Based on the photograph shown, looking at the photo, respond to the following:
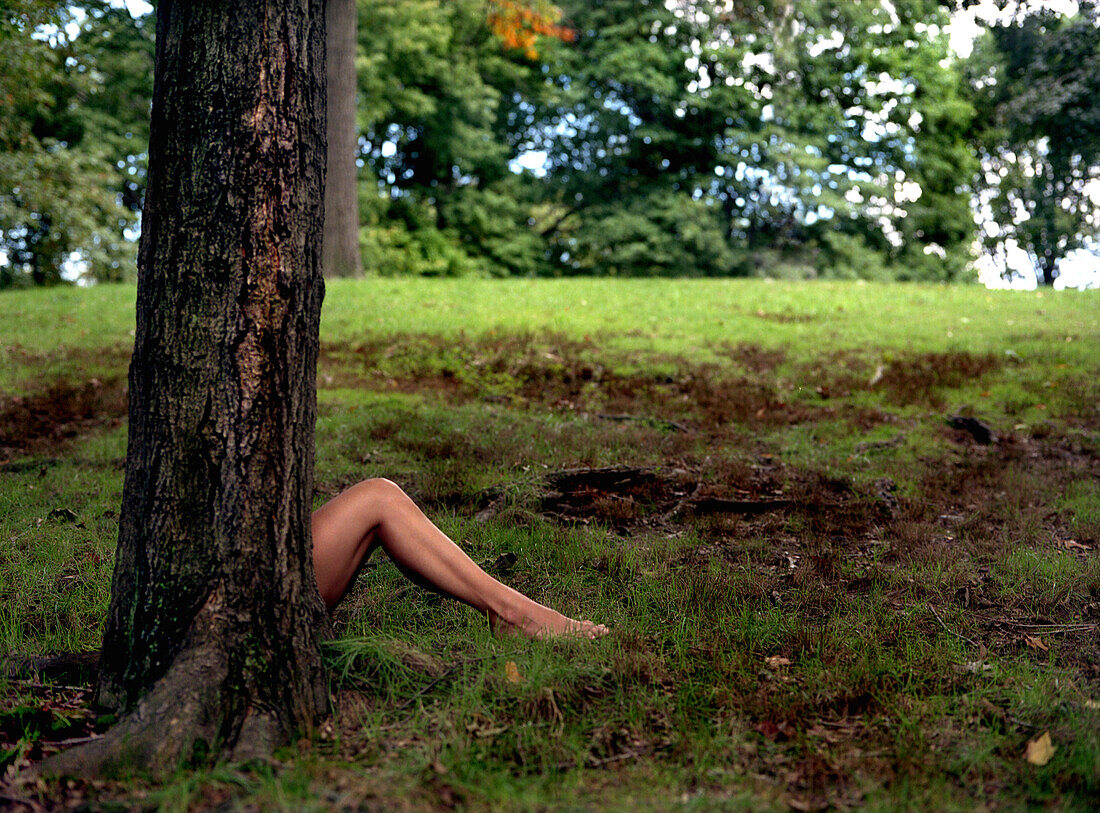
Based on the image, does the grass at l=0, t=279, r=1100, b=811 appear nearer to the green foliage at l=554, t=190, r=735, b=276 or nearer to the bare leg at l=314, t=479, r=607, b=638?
the bare leg at l=314, t=479, r=607, b=638

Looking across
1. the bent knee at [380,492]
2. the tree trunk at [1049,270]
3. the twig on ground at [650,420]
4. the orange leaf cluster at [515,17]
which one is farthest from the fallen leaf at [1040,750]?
the tree trunk at [1049,270]

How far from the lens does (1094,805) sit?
101 inches

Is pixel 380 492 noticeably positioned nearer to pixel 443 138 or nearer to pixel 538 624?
pixel 538 624

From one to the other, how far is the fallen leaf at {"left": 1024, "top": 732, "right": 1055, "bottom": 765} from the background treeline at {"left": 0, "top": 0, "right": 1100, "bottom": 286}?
25184 mm

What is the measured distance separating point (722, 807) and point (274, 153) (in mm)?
2566

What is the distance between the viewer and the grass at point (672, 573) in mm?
2795

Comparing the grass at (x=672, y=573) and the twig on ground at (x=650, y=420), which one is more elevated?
the twig on ground at (x=650, y=420)

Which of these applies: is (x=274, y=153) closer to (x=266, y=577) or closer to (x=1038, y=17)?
(x=266, y=577)

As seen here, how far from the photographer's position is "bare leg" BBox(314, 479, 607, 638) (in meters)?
3.75

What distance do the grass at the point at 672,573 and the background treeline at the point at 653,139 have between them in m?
17.0

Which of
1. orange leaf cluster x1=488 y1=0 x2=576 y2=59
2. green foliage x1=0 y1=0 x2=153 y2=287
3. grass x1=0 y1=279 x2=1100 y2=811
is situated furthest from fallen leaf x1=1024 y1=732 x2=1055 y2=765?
orange leaf cluster x1=488 y1=0 x2=576 y2=59

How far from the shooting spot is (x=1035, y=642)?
3.88m

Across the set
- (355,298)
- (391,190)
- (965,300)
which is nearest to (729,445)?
(355,298)

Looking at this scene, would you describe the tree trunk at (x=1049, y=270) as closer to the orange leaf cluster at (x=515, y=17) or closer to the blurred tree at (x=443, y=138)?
the blurred tree at (x=443, y=138)
